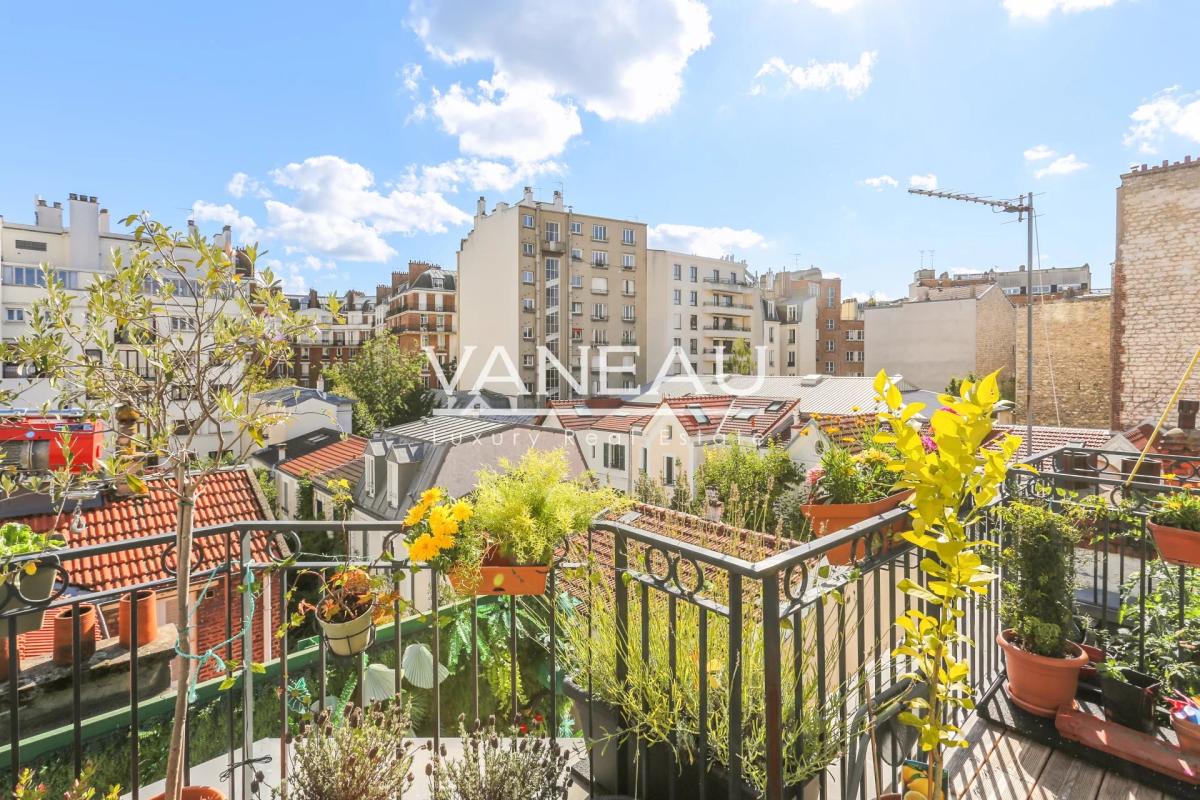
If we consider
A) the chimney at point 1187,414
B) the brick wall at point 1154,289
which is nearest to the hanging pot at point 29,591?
the chimney at point 1187,414

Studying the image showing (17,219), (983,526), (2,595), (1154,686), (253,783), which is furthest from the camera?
(17,219)

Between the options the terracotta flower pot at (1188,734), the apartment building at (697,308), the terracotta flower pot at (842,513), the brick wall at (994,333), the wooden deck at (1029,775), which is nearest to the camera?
the wooden deck at (1029,775)

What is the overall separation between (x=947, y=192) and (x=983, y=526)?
1403 centimetres

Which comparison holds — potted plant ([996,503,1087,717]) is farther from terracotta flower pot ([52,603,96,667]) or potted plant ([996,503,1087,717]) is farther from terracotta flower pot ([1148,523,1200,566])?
terracotta flower pot ([52,603,96,667])

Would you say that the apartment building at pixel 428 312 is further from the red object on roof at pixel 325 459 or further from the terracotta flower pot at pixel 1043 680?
the terracotta flower pot at pixel 1043 680

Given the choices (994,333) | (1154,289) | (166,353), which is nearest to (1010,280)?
(994,333)

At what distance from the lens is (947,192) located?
1416cm

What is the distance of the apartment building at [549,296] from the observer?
117 feet

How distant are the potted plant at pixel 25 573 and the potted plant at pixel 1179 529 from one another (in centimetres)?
438

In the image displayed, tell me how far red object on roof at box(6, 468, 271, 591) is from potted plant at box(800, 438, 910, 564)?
240 inches

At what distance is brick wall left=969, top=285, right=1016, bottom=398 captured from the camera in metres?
31.0

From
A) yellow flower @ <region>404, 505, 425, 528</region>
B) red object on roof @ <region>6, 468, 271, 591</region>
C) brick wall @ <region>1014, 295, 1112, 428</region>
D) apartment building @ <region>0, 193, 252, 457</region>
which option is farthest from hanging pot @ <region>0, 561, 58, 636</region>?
apartment building @ <region>0, 193, 252, 457</region>

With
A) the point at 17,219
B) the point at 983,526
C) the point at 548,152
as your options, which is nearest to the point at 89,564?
the point at 983,526

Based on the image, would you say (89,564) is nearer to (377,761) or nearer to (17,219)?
(377,761)
